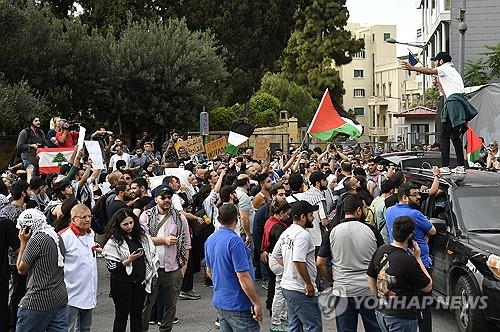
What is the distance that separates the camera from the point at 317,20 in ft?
156

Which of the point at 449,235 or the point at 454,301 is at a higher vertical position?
the point at 449,235

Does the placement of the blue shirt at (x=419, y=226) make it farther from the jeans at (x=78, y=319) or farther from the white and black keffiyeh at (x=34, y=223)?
the white and black keffiyeh at (x=34, y=223)

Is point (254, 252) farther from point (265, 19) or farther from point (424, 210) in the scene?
point (265, 19)

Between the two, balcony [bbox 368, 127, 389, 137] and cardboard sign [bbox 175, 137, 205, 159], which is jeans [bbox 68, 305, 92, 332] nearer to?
cardboard sign [bbox 175, 137, 205, 159]

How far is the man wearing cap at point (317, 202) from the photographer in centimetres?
954

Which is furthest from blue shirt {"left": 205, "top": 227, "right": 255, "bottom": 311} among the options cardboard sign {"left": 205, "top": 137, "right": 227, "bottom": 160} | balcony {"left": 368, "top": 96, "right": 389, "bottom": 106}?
balcony {"left": 368, "top": 96, "right": 389, "bottom": 106}

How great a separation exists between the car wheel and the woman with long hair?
12.0ft

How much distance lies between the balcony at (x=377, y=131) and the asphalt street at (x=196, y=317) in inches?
3028

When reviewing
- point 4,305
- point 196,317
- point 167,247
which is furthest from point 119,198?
point 4,305

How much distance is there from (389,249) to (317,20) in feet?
139

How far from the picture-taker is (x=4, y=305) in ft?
27.1

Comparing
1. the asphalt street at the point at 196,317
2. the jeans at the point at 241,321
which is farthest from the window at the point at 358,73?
the jeans at the point at 241,321

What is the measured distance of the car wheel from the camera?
27.4 ft

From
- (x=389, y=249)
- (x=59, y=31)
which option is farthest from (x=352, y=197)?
(x=59, y=31)
